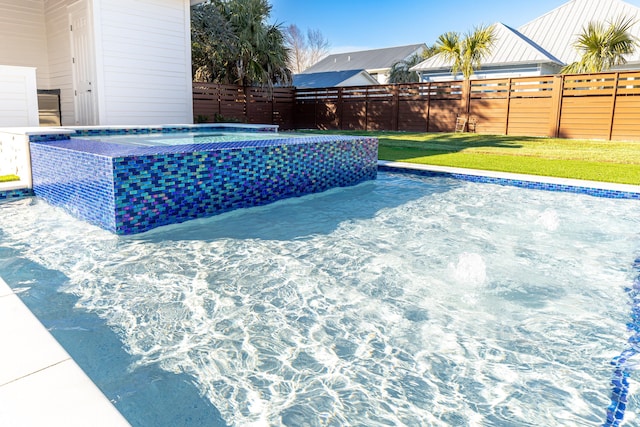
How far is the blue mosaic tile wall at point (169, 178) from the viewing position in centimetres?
391

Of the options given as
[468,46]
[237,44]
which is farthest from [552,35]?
[237,44]

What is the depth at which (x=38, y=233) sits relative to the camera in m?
3.90

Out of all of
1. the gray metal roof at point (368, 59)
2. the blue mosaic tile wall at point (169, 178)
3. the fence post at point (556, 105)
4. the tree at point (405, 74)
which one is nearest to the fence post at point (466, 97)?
the fence post at point (556, 105)

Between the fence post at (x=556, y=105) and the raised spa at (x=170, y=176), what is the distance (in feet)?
28.9

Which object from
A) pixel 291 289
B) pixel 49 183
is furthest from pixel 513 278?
pixel 49 183

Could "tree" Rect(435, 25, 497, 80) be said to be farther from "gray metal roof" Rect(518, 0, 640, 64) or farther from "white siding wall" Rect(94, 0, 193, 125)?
"white siding wall" Rect(94, 0, 193, 125)

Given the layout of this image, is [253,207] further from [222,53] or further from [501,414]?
[222,53]

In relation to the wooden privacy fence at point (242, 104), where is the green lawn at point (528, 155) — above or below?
below

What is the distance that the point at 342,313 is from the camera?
2520 mm

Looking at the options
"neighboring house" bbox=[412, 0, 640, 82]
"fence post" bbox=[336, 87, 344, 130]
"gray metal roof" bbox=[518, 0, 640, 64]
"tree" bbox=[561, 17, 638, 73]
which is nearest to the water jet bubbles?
"tree" bbox=[561, 17, 638, 73]

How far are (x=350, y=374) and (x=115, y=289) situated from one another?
5.28 feet

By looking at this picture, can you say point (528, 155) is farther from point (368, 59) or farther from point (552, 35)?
point (368, 59)

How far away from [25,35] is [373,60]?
2521 centimetres

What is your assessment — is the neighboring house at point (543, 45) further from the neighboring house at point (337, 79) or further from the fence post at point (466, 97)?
the fence post at point (466, 97)
